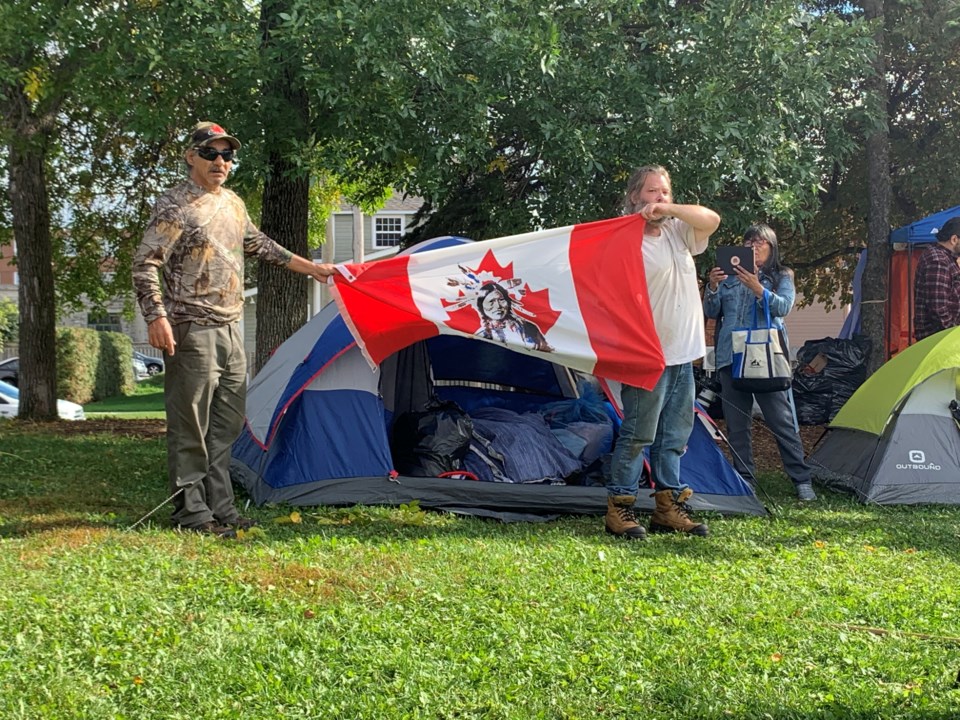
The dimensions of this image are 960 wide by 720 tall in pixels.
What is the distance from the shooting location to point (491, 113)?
26.6 feet

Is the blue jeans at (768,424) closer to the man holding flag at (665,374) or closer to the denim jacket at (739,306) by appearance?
the denim jacket at (739,306)

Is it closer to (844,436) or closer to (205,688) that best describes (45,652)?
(205,688)

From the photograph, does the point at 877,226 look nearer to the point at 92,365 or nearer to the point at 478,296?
the point at 478,296

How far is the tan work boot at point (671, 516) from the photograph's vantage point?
5320 mm

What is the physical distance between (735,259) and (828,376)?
12.3ft

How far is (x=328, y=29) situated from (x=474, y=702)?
5061 mm

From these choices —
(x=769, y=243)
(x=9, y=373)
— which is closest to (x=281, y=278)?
(x=769, y=243)

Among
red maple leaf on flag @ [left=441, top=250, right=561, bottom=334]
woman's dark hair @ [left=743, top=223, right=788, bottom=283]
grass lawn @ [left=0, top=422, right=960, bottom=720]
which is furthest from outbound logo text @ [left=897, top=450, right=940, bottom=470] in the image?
red maple leaf on flag @ [left=441, top=250, right=561, bottom=334]

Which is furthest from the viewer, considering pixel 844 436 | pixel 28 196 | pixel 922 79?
pixel 28 196

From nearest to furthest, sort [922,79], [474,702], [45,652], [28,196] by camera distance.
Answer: [474,702], [45,652], [922,79], [28,196]

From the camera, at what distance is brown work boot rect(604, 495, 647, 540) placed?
5.17m

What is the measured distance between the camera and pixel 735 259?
629 cm

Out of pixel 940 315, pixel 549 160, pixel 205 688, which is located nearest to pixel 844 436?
pixel 940 315

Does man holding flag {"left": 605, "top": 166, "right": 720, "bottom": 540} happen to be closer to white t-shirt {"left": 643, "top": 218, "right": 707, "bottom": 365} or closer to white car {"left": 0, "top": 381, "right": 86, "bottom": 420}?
white t-shirt {"left": 643, "top": 218, "right": 707, "bottom": 365}
